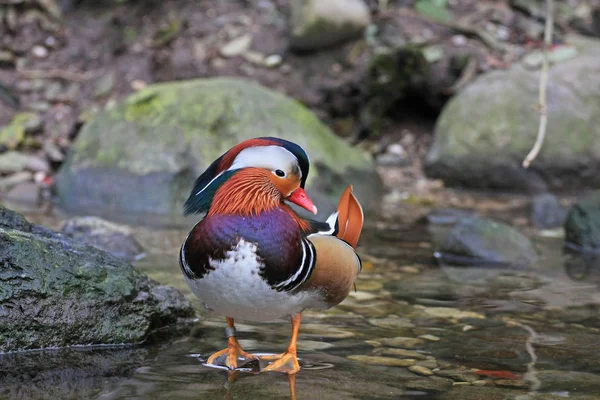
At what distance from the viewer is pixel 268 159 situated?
318 cm

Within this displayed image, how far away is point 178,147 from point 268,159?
5381 millimetres

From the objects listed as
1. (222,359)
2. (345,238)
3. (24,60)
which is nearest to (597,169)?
(345,238)

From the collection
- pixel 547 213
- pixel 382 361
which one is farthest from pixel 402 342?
pixel 547 213

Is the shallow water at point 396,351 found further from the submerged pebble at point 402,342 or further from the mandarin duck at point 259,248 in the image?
the mandarin duck at point 259,248

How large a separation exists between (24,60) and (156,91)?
3676 millimetres

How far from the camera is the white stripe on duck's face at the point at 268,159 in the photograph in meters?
3.18

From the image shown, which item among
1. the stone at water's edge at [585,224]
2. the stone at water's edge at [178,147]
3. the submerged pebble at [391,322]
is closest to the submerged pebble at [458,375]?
the submerged pebble at [391,322]

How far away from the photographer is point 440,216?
8016 mm

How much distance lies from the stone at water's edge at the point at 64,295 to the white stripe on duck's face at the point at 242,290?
714 mm

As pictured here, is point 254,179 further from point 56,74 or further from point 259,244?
point 56,74

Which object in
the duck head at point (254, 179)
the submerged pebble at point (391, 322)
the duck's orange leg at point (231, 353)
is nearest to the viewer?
the duck head at point (254, 179)

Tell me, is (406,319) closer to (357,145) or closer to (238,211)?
(238,211)

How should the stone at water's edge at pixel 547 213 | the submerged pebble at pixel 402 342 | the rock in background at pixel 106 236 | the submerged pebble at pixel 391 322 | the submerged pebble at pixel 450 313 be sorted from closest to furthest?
Answer: the submerged pebble at pixel 402 342 < the submerged pebble at pixel 391 322 < the submerged pebble at pixel 450 313 < the rock in background at pixel 106 236 < the stone at water's edge at pixel 547 213

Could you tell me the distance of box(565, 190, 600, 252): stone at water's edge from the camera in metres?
6.68
